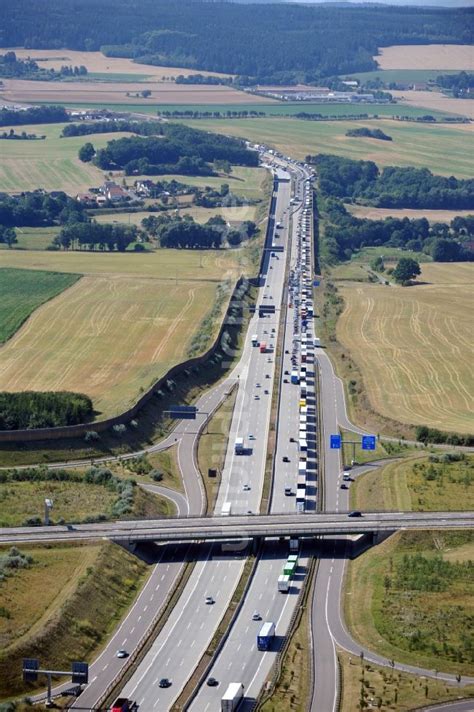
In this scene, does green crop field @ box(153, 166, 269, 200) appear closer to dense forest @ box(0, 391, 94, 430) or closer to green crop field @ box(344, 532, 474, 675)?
dense forest @ box(0, 391, 94, 430)

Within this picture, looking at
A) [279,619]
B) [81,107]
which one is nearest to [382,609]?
[279,619]

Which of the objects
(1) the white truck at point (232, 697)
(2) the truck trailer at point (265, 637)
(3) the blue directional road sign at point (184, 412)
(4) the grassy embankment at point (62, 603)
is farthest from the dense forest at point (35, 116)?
(1) the white truck at point (232, 697)

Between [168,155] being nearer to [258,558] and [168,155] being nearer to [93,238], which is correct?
[93,238]

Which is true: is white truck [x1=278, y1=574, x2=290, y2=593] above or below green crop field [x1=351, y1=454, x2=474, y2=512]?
above

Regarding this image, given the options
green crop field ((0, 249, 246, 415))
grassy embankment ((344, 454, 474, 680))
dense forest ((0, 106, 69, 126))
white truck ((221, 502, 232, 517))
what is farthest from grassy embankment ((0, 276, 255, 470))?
dense forest ((0, 106, 69, 126))

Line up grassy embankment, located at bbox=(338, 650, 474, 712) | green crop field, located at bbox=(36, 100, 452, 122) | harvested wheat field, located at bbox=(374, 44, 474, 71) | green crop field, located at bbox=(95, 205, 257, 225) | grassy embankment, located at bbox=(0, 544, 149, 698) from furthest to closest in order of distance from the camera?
harvested wheat field, located at bbox=(374, 44, 474, 71) → green crop field, located at bbox=(36, 100, 452, 122) → green crop field, located at bbox=(95, 205, 257, 225) → grassy embankment, located at bbox=(0, 544, 149, 698) → grassy embankment, located at bbox=(338, 650, 474, 712)

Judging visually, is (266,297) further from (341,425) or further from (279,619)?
(279,619)
